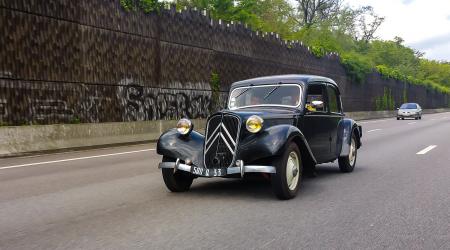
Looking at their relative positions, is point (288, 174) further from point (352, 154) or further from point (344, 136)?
point (352, 154)

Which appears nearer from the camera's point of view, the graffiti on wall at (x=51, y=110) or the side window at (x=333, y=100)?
the side window at (x=333, y=100)

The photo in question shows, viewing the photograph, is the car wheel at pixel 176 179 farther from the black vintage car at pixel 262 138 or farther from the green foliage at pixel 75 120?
the green foliage at pixel 75 120

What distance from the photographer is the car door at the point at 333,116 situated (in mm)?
8200

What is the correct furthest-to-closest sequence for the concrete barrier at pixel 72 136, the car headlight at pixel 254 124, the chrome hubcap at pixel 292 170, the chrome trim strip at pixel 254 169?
1. the concrete barrier at pixel 72 136
2. the chrome hubcap at pixel 292 170
3. the car headlight at pixel 254 124
4. the chrome trim strip at pixel 254 169

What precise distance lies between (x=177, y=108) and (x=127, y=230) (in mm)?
15827

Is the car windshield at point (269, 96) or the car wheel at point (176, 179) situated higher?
the car windshield at point (269, 96)

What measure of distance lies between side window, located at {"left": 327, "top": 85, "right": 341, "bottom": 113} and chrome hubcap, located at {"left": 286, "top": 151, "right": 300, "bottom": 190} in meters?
2.16

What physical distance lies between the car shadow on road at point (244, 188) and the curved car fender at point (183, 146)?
0.52 meters

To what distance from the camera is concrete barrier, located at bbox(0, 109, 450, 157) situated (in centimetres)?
1246

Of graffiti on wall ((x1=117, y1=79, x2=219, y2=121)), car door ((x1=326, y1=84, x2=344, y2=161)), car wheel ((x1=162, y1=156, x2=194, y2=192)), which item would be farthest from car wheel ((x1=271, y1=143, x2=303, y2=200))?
graffiti on wall ((x1=117, y1=79, x2=219, y2=121))

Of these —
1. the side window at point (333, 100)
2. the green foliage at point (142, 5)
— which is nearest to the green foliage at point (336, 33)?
the green foliage at point (142, 5)

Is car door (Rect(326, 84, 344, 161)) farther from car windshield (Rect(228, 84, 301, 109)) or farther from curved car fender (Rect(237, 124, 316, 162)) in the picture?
curved car fender (Rect(237, 124, 316, 162))

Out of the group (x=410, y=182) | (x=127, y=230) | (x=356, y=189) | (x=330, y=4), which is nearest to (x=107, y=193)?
(x=127, y=230)

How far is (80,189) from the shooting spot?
7.18 meters
